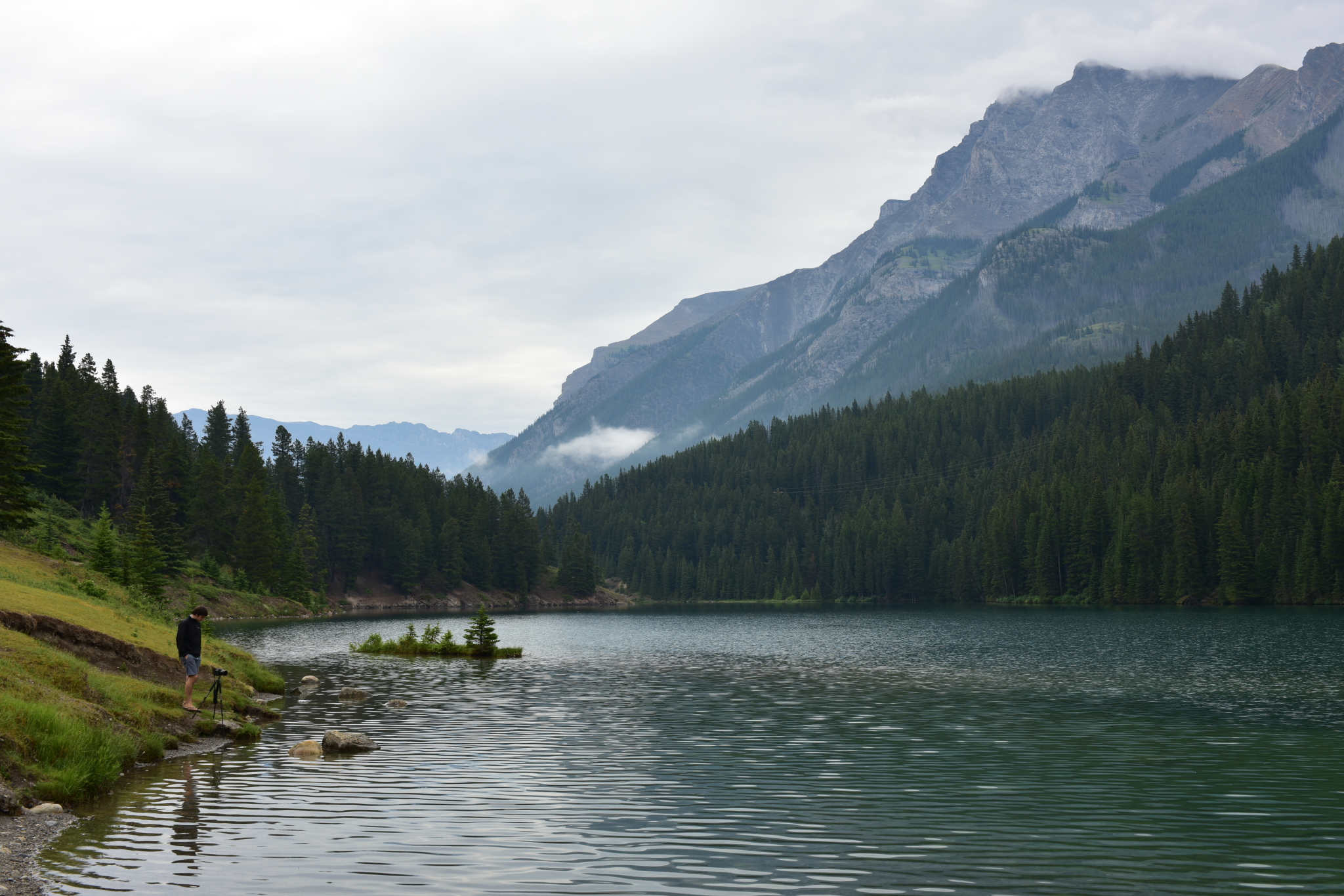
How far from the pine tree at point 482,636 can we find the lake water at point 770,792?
18.3 metres

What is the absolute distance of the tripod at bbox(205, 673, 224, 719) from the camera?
37.9 meters

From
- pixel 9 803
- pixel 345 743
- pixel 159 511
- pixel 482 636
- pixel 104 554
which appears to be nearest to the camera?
pixel 9 803

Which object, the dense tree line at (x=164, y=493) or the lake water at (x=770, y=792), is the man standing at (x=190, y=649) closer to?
the lake water at (x=770, y=792)

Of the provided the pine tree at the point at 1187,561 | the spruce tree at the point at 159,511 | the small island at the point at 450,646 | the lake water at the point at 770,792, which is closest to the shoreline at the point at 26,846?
the lake water at the point at 770,792

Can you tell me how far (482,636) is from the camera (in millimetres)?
81312

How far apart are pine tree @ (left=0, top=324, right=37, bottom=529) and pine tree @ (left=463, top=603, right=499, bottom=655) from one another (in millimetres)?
32007

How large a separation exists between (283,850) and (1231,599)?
155703mm

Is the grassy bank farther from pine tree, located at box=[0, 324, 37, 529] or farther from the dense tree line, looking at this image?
the dense tree line

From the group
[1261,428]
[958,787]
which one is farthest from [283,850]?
[1261,428]

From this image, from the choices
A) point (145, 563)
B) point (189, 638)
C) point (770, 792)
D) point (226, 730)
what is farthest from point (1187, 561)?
point (189, 638)

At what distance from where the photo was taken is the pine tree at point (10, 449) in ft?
207

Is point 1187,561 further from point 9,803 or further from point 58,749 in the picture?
point 9,803

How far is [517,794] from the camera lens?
89.3 ft

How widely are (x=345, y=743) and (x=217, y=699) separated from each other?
26.8 feet
